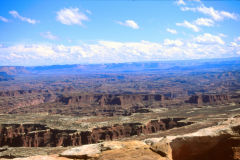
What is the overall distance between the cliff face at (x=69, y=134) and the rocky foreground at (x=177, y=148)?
4270 centimetres

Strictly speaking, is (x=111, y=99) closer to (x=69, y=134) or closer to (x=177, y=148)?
(x=69, y=134)

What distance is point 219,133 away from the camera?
1495cm

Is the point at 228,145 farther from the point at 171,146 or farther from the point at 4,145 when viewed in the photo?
the point at 4,145

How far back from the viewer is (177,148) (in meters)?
14.8

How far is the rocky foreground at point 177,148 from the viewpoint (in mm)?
13547

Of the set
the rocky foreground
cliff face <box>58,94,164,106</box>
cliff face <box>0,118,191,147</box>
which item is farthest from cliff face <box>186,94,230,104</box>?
the rocky foreground

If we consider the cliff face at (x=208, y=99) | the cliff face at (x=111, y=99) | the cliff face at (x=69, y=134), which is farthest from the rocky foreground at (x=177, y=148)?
the cliff face at (x=111, y=99)

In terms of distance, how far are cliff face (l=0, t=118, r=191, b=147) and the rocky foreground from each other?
140 feet

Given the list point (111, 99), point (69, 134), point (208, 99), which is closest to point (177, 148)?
point (69, 134)

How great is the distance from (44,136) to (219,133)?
50132 millimetres

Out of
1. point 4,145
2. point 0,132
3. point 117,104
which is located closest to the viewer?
point 4,145

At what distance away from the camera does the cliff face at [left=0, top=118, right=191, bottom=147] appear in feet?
186

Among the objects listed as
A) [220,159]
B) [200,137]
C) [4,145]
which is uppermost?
[200,137]

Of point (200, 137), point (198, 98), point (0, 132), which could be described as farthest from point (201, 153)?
point (198, 98)
